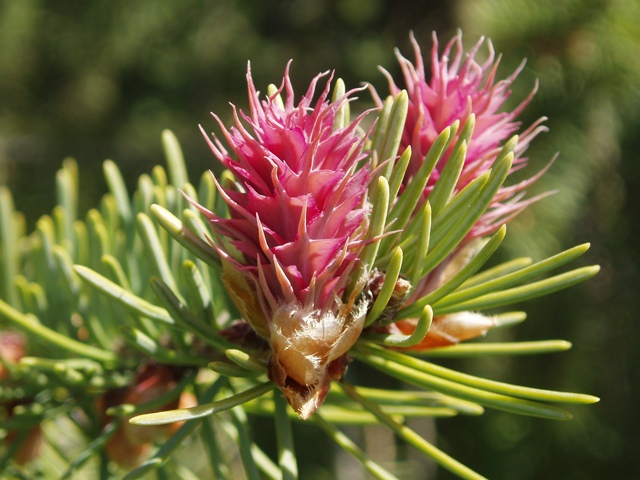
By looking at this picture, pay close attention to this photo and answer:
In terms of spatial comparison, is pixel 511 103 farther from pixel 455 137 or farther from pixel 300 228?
pixel 300 228

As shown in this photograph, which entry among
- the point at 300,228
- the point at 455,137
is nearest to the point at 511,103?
the point at 455,137

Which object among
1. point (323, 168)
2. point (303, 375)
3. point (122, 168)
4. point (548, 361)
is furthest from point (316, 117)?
point (122, 168)

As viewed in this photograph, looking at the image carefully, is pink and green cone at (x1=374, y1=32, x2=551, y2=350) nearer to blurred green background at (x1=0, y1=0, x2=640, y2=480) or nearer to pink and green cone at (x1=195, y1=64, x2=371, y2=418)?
pink and green cone at (x1=195, y1=64, x2=371, y2=418)

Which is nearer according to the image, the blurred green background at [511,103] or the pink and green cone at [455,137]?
the pink and green cone at [455,137]

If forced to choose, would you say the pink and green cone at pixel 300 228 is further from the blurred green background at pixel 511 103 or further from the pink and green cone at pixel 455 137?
the blurred green background at pixel 511 103

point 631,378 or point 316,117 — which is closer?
point 316,117

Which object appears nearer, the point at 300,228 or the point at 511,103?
the point at 300,228


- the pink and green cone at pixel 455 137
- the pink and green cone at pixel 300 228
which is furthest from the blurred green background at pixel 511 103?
the pink and green cone at pixel 300 228

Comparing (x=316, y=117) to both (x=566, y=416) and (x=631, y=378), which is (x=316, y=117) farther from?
(x=631, y=378)
